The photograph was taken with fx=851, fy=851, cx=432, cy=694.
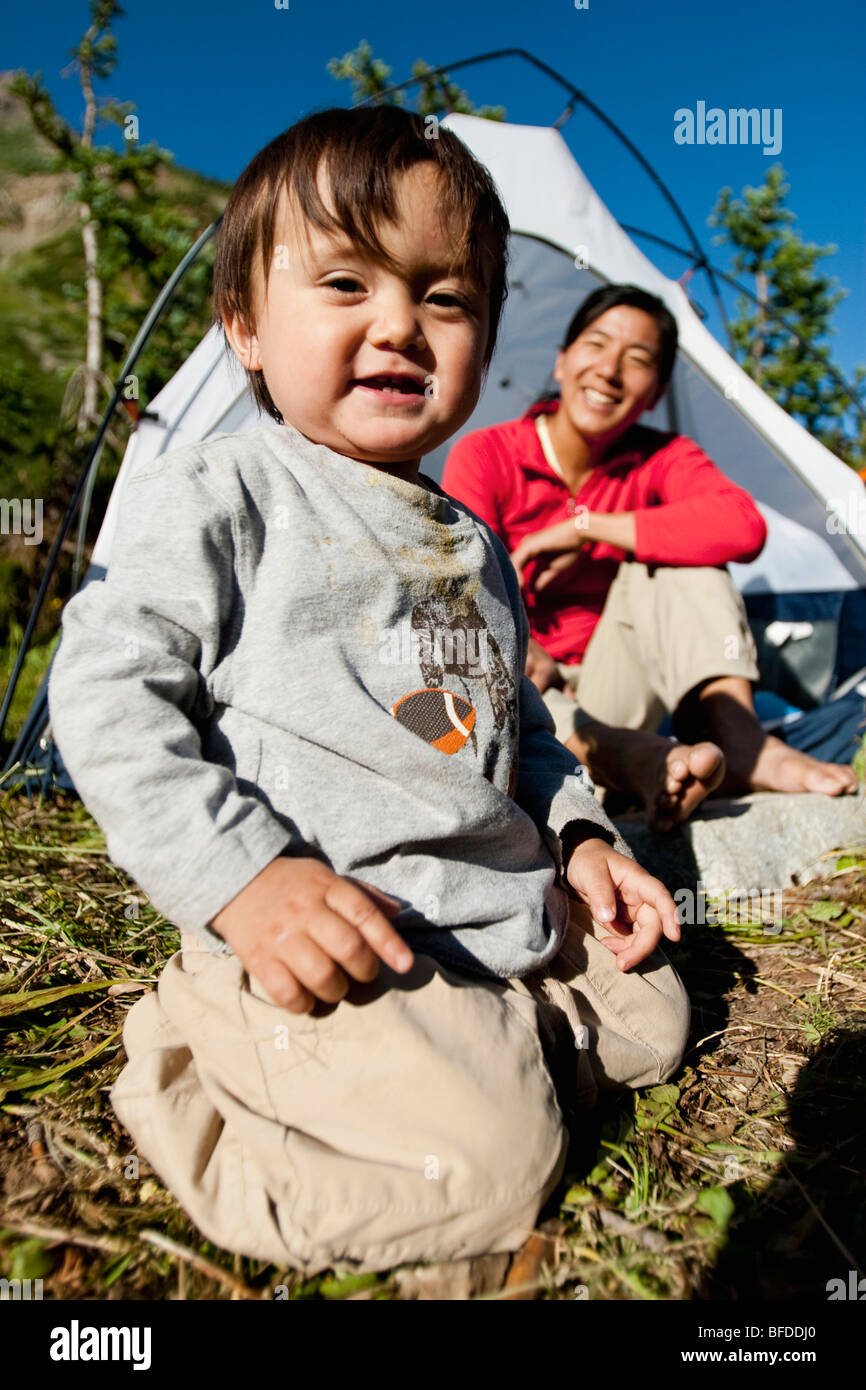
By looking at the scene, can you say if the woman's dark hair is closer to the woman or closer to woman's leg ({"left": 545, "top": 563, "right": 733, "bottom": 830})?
the woman

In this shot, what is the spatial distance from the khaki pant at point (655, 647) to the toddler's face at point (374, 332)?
4.03 ft

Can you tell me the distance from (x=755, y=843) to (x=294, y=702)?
1.37 metres

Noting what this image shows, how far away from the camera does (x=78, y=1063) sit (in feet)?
4.10

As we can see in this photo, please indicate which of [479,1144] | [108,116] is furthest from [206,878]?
[108,116]

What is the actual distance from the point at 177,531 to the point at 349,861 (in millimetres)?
437

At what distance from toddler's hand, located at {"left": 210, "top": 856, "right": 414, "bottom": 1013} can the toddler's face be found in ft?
1.97

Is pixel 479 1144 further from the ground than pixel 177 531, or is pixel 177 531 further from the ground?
pixel 177 531

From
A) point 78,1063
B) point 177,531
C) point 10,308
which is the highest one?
point 10,308

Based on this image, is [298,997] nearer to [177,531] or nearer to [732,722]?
[177,531]

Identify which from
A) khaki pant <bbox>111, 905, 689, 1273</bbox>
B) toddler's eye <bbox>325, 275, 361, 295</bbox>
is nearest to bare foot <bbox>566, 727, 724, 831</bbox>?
khaki pant <bbox>111, 905, 689, 1273</bbox>

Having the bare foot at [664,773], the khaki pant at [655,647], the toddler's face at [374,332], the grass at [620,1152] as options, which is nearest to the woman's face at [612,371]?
the khaki pant at [655,647]

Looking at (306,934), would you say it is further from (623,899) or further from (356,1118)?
(623,899)

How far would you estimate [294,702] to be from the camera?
1.03 meters

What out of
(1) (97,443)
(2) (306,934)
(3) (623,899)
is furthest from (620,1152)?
(1) (97,443)
